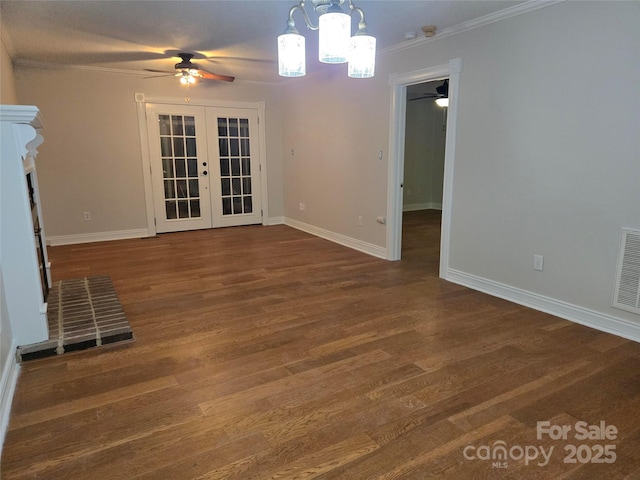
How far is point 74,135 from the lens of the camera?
5.66 meters

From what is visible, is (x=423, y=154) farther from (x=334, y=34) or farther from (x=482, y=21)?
(x=334, y=34)

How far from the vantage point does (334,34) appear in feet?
6.77

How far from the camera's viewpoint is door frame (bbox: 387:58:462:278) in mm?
3953

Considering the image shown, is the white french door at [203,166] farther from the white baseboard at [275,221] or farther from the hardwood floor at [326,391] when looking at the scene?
the hardwood floor at [326,391]

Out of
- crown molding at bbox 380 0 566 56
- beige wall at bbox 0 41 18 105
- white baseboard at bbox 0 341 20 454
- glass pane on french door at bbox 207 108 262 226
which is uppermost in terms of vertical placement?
crown molding at bbox 380 0 566 56

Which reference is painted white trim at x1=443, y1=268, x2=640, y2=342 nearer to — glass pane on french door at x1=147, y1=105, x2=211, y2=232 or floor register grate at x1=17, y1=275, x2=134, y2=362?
floor register grate at x1=17, y1=275, x2=134, y2=362

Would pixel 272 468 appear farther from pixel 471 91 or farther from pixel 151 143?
pixel 151 143

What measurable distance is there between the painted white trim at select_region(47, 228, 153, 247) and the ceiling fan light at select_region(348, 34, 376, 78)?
4.98m

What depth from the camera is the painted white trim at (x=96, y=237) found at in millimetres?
5754

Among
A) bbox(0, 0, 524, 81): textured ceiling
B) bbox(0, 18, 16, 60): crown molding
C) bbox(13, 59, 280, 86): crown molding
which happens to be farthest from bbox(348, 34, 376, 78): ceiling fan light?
bbox(13, 59, 280, 86): crown molding

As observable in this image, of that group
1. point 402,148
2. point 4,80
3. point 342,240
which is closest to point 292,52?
point 402,148

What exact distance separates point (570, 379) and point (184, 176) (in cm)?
581

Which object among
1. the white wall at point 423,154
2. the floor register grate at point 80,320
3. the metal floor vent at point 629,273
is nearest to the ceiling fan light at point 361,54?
the metal floor vent at point 629,273

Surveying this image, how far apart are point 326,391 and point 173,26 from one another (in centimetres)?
345
